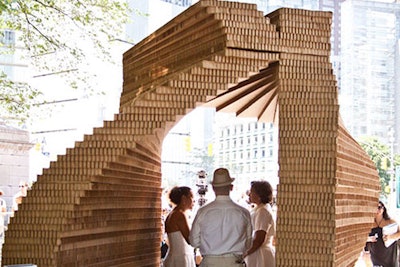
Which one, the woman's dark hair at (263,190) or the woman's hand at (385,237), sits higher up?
the woman's dark hair at (263,190)

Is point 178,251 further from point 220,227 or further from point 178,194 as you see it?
point 220,227

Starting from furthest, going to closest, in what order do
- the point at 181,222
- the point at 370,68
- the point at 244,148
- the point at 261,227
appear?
the point at 370,68, the point at 244,148, the point at 181,222, the point at 261,227

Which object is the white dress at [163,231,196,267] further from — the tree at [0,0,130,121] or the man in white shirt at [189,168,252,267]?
the tree at [0,0,130,121]

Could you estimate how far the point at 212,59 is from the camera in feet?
17.9

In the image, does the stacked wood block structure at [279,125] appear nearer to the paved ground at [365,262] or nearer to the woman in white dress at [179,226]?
the woman in white dress at [179,226]

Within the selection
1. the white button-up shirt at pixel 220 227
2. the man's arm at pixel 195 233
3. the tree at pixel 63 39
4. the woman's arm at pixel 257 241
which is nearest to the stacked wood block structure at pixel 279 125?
the white button-up shirt at pixel 220 227

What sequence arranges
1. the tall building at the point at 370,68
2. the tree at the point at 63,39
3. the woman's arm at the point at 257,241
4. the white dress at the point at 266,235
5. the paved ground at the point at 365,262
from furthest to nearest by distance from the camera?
the tall building at the point at 370,68, the tree at the point at 63,39, the paved ground at the point at 365,262, the white dress at the point at 266,235, the woman's arm at the point at 257,241

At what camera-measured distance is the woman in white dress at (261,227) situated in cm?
687

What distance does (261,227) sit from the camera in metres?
6.91

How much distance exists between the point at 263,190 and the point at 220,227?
149 centimetres

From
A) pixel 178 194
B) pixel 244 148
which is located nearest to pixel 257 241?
pixel 178 194

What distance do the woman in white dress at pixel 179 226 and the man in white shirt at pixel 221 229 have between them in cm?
131

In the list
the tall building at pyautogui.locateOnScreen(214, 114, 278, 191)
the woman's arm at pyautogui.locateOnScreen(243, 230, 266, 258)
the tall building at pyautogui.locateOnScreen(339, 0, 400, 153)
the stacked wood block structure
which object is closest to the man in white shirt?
the stacked wood block structure

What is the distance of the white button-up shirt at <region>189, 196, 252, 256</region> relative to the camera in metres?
5.64
